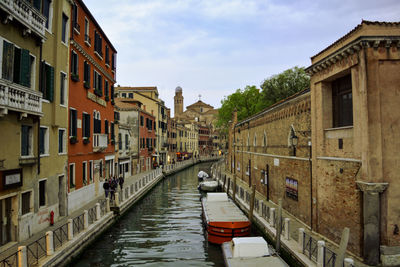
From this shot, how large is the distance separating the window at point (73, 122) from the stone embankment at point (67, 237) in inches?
156

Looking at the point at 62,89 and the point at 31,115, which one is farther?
the point at 62,89

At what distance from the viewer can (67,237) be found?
1178 cm

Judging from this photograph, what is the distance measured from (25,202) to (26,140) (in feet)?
7.54

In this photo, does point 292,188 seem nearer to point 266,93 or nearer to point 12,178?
point 12,178

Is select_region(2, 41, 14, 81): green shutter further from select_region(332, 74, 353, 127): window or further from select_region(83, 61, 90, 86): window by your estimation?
select_region(332, 74, 353, 127): window

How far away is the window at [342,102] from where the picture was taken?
11.1 m

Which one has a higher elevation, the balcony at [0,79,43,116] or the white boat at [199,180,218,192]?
the balcony at [0,79,43,116]

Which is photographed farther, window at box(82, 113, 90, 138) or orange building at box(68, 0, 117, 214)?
window at box(82, 113, 90, 138)

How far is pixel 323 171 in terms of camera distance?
40.0 feet

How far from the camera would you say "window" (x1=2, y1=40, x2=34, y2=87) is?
10.5m

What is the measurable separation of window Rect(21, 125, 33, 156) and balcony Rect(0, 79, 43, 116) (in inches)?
31.7

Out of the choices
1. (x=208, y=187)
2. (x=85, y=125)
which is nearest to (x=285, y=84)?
(x=208, y=187)

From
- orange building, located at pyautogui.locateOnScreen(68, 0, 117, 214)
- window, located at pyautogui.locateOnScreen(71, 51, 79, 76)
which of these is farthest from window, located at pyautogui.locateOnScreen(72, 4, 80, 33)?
window, located at pyautogui.locateOnScreen(71, 51, 79, 76)

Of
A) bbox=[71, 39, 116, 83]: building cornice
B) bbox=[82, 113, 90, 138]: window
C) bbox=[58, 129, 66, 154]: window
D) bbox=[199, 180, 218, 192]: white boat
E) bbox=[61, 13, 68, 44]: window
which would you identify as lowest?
bbox=[199, 180, 218, 192]: white boat
